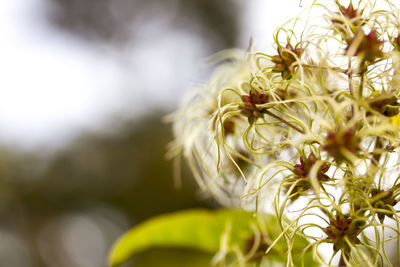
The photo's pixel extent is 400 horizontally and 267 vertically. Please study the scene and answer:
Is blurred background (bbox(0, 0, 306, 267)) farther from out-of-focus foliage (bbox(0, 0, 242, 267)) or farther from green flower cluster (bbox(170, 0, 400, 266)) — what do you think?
green flower cluster (bbox(170, 0, 400, 266))

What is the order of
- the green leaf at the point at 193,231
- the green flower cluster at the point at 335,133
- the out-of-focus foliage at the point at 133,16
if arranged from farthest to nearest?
the out-of-focus foliage at the point at 133,16 < the green leaf at the point at 193,231 < the green flower cluster at the point at 335,133

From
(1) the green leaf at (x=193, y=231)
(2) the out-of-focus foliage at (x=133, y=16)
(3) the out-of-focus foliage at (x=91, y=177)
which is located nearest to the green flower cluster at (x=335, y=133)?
(1) the green leaf at (x=193, y=231)

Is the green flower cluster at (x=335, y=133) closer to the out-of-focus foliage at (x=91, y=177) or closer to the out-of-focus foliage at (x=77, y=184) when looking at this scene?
the out-of-focus foliage at (x=91, y=177)

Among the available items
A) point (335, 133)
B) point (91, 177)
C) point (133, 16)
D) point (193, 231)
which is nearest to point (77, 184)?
point (91, 177)

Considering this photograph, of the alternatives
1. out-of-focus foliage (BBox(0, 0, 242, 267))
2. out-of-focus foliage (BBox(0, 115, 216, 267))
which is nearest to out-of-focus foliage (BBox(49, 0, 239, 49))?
out-of-focus foliage (BBox(0, 0, 242, 267))

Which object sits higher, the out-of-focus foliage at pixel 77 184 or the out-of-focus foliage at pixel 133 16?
the out-of-focus foliage at pixel 133 16

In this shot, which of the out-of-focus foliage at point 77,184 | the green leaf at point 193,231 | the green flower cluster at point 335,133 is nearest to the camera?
the green flower cluster at point 335,133

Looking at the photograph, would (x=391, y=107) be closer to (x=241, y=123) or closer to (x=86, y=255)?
(x=241, y=123)

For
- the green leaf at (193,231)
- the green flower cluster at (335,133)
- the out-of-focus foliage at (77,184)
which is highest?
the green flower cluster at (335,133)
